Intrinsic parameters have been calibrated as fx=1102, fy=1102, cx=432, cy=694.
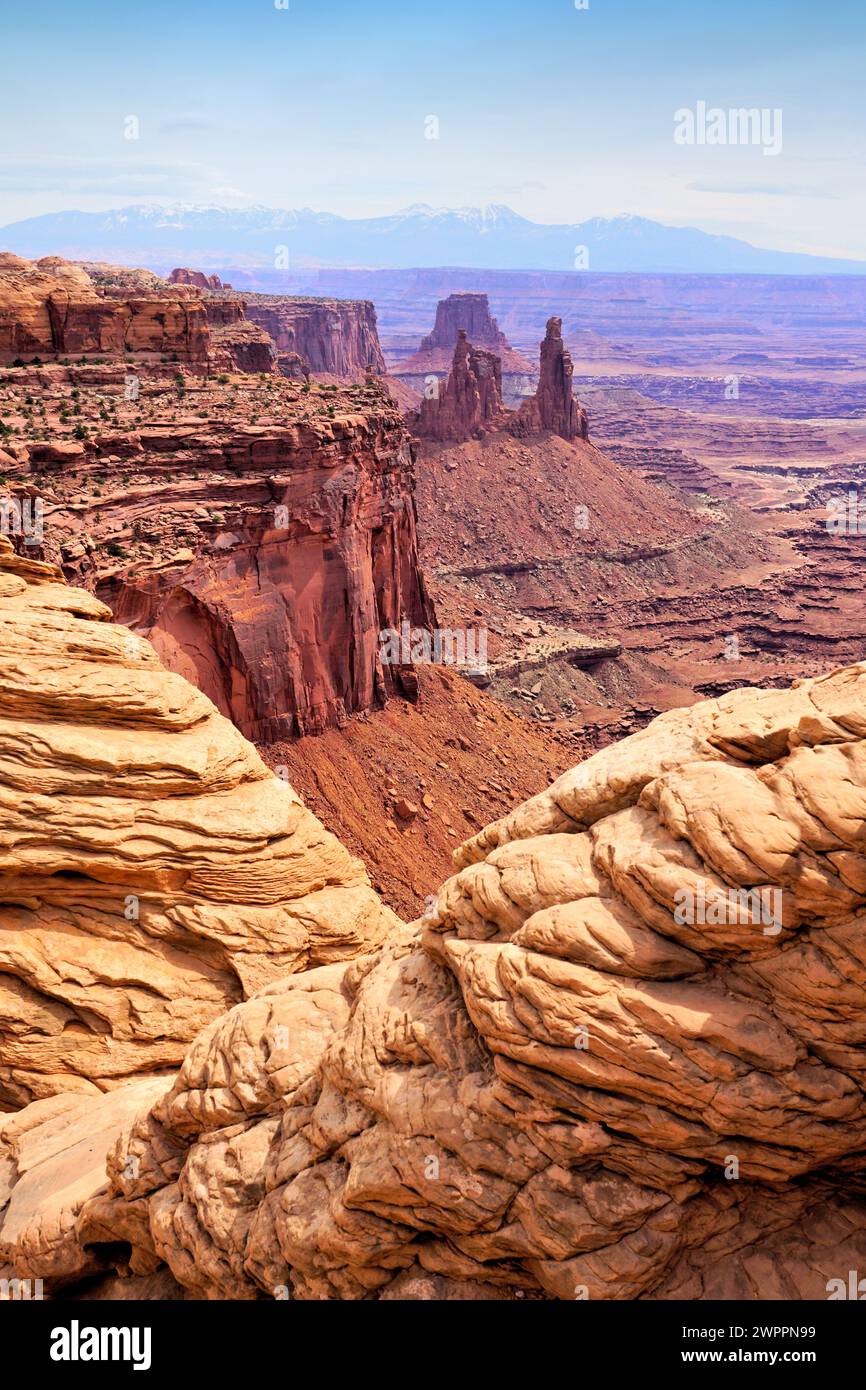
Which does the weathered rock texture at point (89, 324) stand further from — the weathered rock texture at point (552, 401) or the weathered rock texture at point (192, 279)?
the weathered rock texture at point (192, 279)

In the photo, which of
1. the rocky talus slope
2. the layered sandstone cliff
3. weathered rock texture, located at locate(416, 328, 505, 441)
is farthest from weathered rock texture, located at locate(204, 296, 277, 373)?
the rocky talus slope

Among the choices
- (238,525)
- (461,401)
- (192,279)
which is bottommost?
(238,525)

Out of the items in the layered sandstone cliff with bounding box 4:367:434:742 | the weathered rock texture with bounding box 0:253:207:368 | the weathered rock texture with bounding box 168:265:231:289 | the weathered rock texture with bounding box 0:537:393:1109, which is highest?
the weathered rock texture with bounding box 168:265:231:289

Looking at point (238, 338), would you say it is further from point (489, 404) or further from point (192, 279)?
→ point (192, 279)

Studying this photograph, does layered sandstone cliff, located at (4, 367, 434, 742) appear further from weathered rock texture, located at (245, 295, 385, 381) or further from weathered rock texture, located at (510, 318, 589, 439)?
weathered rock texture, located at (245, 295, 385, 381)

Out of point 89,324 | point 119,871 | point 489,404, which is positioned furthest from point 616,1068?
point 489,404

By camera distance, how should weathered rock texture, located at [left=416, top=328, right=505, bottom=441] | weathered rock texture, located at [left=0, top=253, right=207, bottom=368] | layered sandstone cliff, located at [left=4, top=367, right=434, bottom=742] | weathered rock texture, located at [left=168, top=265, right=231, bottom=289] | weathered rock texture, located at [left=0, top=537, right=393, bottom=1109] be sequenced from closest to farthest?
weathered rock texture, located at [left=0, top=537, right=393, bottom=1109]
layered sandstone cliff, located at [left=4, top=367, right=434, bottom=742]
weathered rock texture, located at [left=0, top=253, right=207, bottom=368]
weathered rock texture, located at [left=416, top=328, right=505, bottom=441]
weathered rock texture, located at [left=168, top=265, right=231, bottom=289]
